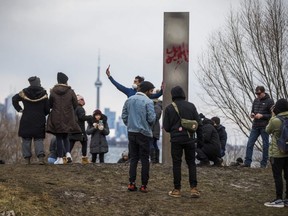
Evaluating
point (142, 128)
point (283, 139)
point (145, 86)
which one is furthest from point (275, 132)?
point (145, 86)

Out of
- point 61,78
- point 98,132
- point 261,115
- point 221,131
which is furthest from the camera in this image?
point 221,131

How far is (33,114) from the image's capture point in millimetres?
12781

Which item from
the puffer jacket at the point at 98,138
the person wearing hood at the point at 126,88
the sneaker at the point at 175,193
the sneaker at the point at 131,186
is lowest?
the sneaker at the point at 175,193

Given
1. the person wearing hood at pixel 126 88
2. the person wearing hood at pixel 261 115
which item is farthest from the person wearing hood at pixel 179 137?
the person wearing hood at pixel 261 115

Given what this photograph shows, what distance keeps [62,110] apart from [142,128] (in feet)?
9.85

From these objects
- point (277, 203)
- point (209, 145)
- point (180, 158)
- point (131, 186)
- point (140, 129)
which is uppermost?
point (140, 129)

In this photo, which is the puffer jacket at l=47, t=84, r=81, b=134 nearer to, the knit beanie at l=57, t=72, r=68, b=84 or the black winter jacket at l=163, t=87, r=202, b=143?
the knit beanie at l=57, t=72, r=68, b=84

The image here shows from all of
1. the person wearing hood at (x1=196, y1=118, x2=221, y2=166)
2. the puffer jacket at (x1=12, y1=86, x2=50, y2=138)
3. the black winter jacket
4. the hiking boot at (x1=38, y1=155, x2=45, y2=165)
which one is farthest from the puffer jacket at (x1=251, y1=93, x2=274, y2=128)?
the hiking boot at (x1=38, y1=155, x2=45, y2=165)

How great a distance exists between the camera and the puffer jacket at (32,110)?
1271 centimetres

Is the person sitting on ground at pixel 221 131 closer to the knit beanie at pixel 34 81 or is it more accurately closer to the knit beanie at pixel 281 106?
the knit beanie at pixel 34 81

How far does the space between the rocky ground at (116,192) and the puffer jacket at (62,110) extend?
788mm

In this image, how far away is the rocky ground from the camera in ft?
31.2

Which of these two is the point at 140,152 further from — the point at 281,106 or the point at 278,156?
the point at 281,106

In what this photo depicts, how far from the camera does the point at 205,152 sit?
14.0 m
